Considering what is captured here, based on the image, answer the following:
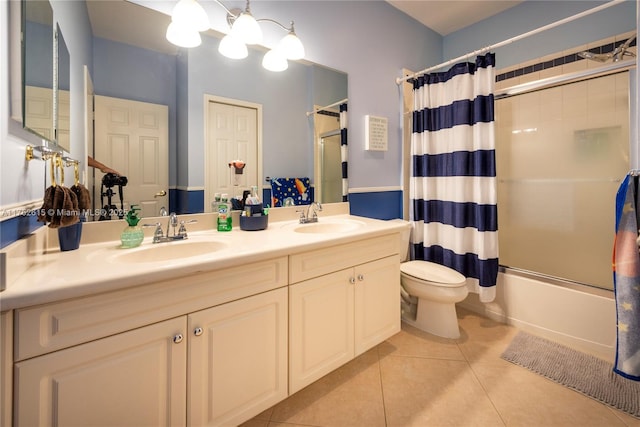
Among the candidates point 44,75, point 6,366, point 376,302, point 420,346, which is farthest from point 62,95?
point 420,346

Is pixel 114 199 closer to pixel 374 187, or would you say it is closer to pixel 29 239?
pixel 29 239

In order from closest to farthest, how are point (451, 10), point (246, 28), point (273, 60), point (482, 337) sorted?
point (246, 28)
point (273, 60)
point (482, 337)
point (451, 10)

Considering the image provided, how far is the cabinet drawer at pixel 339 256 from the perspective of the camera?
1222 millimetres

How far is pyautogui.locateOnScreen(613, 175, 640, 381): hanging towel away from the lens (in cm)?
128

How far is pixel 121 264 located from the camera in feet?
2.93

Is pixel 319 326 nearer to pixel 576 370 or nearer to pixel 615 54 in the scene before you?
pixel 576 370

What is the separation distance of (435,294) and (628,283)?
2.92ft

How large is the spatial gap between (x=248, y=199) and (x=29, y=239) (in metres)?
0.83

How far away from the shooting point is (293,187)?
1840 millimetres

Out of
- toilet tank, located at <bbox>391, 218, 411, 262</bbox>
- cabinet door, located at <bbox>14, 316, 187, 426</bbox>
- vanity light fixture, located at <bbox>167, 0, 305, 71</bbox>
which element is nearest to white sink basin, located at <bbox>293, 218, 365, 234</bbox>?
toilet tank, located at <bbox>391, 218, 411, 262</bbox>

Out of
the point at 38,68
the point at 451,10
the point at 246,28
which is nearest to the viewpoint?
the point at 38,68

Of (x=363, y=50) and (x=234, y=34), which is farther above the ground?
(x=363, y=50)

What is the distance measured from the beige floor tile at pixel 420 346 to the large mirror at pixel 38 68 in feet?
6.44

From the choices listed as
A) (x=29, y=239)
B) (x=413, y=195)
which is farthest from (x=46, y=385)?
(x=413, y=195)
